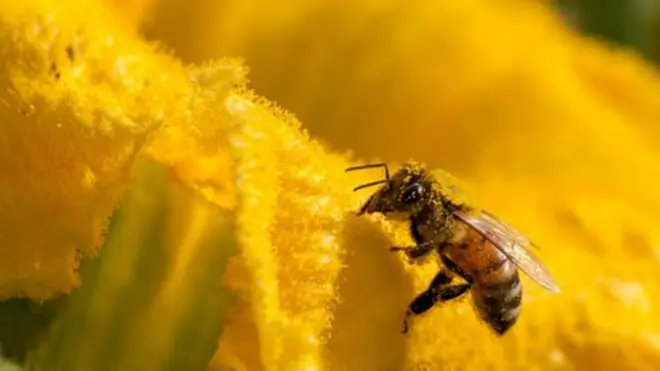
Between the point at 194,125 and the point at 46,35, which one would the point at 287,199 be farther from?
the point at 46,35

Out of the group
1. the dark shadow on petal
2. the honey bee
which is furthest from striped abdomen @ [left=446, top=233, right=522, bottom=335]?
the dark shadow on petal

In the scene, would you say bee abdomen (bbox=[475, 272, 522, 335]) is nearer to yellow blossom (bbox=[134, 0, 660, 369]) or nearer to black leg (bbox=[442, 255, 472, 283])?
black leg (bbox=[442, 255, 472, 283])

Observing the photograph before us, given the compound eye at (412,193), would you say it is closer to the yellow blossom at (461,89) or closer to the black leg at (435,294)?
the black leg at (435,294)

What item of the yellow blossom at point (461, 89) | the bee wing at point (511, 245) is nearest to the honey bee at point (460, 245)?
the bee wing at point (511, 245)

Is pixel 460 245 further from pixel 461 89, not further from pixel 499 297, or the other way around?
pixel 461 89

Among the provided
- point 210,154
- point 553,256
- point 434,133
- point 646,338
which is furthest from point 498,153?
point 210,154

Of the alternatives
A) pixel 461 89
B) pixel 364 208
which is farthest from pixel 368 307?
pixel 461 89
